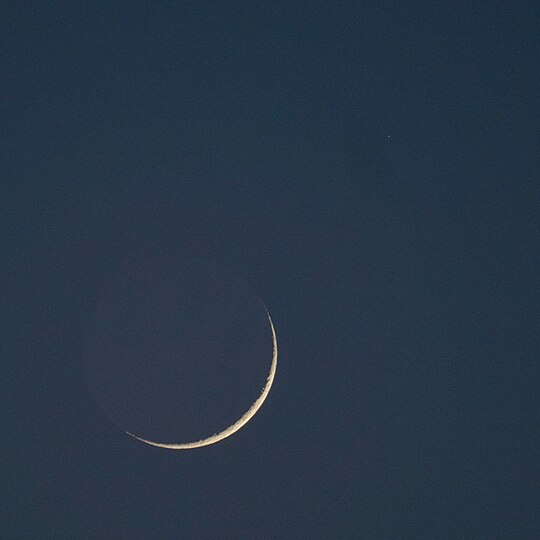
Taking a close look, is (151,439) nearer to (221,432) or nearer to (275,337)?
(221,432)

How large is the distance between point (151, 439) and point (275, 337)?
1.79 metres

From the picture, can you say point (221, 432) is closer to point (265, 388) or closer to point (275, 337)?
point (265, 388)

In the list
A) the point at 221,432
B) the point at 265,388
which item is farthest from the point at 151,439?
the point at 265,388

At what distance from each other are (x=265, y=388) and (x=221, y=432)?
69cm

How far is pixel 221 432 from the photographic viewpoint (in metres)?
7.22

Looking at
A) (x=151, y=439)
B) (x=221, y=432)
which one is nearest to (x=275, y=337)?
(x=221, y=432)

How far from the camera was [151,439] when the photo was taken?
282 inches

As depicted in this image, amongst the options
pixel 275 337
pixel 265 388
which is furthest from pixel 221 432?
pixel 275 337

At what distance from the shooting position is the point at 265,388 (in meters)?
7.28

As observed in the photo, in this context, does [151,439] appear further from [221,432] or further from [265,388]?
[265,388]

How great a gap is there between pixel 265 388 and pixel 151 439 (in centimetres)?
139

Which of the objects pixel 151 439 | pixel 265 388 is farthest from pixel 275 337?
pixel 151 439

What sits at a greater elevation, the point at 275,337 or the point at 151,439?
the point at 275,337

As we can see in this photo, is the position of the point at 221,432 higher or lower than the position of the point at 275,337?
lower
